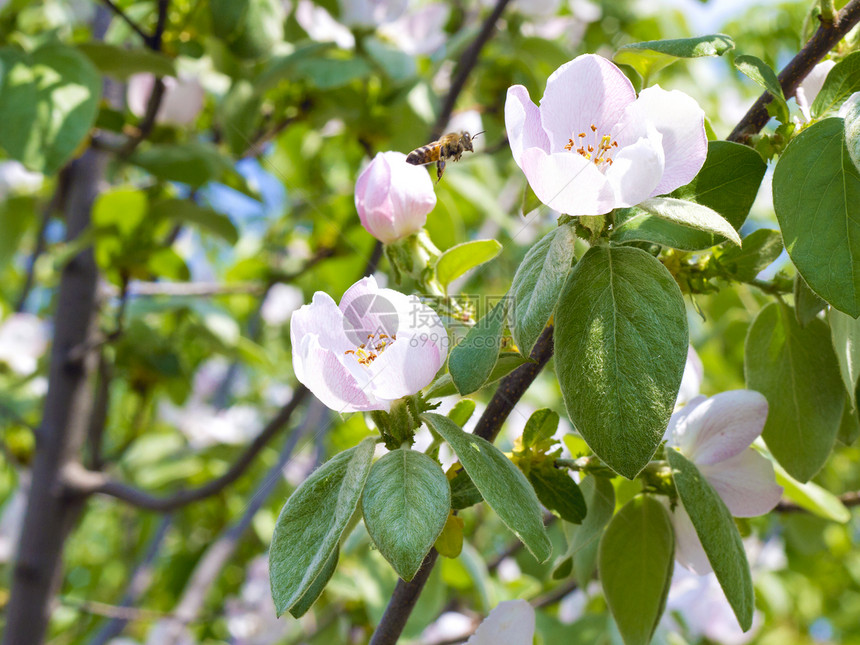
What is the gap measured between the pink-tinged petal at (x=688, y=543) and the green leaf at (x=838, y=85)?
1.15ft

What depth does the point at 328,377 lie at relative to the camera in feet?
1.81

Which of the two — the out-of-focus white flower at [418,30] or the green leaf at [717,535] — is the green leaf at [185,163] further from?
the green leaf at [717,535]

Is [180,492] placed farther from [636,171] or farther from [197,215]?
[636,171]

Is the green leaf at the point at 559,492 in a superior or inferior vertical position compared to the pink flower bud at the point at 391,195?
inferior

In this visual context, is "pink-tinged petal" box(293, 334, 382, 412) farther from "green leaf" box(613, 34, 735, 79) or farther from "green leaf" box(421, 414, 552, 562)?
"green leaf" box(613, 34, 735, 79)

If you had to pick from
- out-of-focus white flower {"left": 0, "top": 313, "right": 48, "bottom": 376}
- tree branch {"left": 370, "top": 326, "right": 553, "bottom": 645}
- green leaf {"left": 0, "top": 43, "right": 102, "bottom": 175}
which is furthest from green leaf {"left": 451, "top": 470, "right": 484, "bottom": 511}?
out-of-focus white flower {"left": 0, "top": 313, "right": 48, "bottom": 376}

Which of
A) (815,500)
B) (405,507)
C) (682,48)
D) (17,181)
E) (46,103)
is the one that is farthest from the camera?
(17,181)

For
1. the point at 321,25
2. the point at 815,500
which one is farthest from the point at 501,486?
the point at 321,25

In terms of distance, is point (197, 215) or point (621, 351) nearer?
point (621, 351)

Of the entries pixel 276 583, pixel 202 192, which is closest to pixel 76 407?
pixel 202 192

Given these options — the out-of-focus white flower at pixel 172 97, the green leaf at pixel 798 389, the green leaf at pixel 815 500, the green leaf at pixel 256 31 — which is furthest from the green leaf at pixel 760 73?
the out-of-focus white flower at pixel 172 97

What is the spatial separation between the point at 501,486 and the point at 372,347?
7.7 inches

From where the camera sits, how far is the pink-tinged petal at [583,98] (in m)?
0.58

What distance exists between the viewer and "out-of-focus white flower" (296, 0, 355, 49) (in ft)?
5.14
